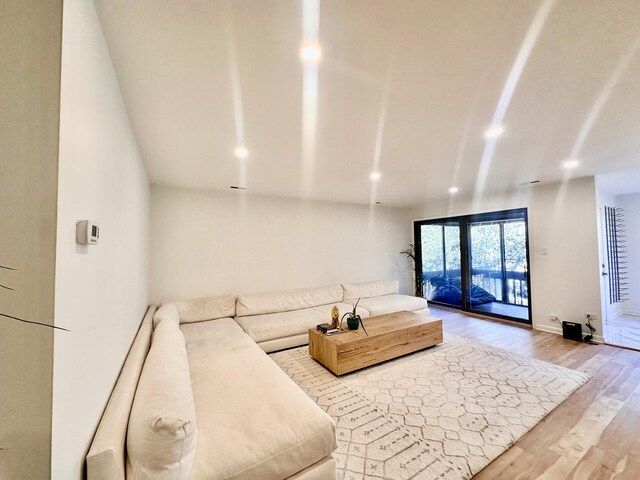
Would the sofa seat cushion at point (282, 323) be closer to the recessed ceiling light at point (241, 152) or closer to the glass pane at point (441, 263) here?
the recessed ceiling light at point (241, 152)

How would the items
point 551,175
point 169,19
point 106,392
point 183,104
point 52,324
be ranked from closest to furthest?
1. point 52,324
2. point 169,19
3. point 106,392
4. point 183,104
5. point 551,175

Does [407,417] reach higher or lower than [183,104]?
lower

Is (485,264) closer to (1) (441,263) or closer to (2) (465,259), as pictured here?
(2) (465,259)

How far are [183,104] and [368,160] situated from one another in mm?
1956

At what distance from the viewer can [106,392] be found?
4.24 ft

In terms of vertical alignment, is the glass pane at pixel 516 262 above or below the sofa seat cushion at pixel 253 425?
above

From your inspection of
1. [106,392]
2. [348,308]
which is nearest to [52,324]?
[106,392]

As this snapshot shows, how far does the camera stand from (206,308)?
143 inches

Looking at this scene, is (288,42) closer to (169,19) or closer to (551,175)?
(169,19)

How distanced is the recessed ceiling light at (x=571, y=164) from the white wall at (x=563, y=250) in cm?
87

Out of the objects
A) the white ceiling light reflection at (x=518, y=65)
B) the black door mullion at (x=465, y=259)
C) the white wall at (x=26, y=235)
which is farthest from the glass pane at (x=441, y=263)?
the white wall at (x=26, y=235)

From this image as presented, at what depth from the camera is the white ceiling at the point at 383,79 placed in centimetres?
115

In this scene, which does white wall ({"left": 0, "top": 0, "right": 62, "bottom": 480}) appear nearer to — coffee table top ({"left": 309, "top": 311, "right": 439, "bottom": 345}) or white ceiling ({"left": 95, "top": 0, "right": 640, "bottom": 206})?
white ceiling ({"left": 95, "top": 0, "right": 640, "bottom": 206})

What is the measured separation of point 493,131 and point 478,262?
365 cm
